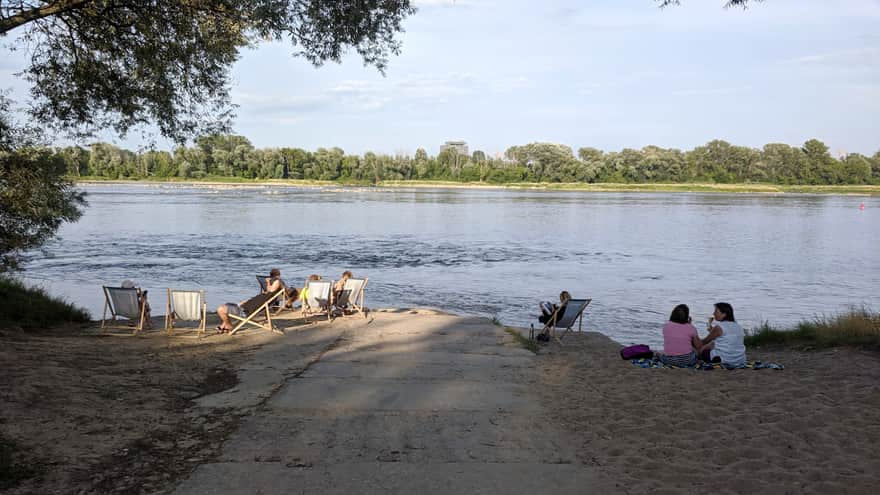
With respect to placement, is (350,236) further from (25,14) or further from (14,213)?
(25,14)

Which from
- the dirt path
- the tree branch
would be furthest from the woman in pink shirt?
the tree branch

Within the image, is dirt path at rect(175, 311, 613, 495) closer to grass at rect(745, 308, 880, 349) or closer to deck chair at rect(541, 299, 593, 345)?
deck chair at rect(541, 299, 593, 345)

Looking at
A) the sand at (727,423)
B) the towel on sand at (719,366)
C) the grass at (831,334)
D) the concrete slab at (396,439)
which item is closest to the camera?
the sand at (727,423)

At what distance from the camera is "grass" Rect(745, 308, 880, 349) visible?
8.08 meters

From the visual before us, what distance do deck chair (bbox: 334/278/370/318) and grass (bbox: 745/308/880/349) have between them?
599 centimetres

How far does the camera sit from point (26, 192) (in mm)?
9164

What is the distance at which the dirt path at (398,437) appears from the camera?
147 inches

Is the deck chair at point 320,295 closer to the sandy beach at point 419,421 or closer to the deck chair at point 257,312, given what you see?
the deck chair at point 257,312

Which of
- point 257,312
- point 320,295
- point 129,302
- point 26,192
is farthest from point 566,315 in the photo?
point 26,192

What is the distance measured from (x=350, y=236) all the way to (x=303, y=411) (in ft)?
88.7

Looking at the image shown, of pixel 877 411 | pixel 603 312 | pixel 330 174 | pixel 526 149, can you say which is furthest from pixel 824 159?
pixel 877 411

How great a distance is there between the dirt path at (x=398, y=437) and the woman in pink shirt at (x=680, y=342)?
1716 millimetres

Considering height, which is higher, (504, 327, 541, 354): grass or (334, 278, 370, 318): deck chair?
(334, 278, 370, 318): deck chair

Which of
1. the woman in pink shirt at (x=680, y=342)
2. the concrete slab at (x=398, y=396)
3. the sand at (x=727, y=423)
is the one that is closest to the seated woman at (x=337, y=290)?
the sand at (x=727, y=423)
